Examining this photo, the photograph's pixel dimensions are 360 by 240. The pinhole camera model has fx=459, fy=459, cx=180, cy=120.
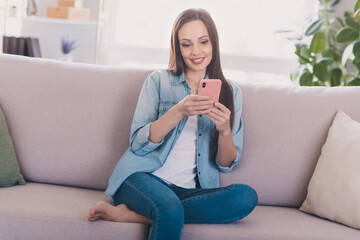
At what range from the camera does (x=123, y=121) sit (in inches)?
73.5

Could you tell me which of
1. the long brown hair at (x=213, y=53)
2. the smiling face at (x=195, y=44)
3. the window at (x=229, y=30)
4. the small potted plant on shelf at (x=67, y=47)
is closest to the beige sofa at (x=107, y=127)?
the long brown hair at (x=213, y=53)

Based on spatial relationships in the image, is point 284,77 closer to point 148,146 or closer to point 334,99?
point 334,99

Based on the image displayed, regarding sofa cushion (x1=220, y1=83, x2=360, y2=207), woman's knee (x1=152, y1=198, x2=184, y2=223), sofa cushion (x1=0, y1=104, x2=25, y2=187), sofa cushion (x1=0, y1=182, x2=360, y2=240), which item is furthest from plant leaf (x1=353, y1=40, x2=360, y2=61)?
sofa cushion (x1=0, y1=104, x2=25, y2=187)

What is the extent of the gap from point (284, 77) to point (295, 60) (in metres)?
0.17

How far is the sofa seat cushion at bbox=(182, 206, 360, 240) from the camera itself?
4.74ft

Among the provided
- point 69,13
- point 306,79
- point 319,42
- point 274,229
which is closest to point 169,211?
point 274,229

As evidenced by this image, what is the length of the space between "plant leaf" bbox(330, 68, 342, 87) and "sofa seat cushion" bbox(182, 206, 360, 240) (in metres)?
1.74

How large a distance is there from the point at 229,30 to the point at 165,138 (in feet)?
7.72

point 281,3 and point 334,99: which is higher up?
point 281,3

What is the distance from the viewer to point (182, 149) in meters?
1.76

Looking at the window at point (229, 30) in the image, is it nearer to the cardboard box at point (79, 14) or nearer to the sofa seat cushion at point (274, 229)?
the cardboard box at point (79, 14)

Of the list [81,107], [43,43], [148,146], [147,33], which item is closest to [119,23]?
[147,33]

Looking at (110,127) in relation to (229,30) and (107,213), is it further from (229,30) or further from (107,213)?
(229,30)

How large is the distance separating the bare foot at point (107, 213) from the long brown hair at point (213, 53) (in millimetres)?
564
